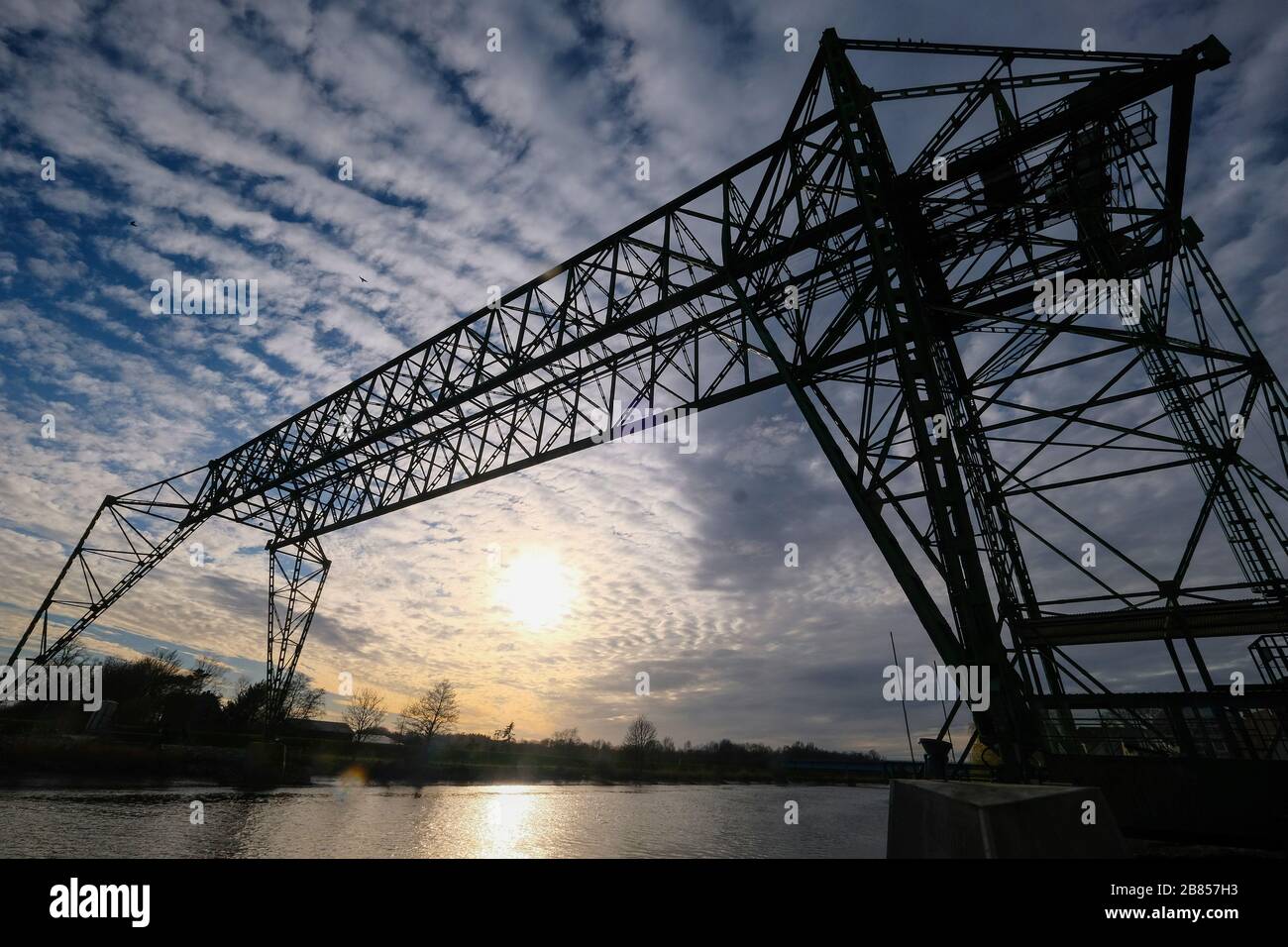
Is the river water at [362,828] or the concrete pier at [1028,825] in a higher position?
the concrete pier at [1028,825]

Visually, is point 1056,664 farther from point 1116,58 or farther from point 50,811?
point 50,811

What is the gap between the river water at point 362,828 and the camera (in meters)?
9.09

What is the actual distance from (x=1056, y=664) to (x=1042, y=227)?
6.63 meters

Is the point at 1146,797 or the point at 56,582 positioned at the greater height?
the point at 56,582

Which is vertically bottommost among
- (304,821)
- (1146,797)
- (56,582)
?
(304,821)

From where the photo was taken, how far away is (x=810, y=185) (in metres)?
9.15

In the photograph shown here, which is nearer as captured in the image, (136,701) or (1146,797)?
(1146,797)

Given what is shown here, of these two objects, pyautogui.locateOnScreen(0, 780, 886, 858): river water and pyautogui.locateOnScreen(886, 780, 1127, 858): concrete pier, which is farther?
pyautogui.locateOnScreen(0, 780, 886, 858): river water

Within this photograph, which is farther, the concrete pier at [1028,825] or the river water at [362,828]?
the river water at [362,828]

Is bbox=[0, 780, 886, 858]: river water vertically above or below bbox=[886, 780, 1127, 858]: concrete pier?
below

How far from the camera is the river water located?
9.09 metres
